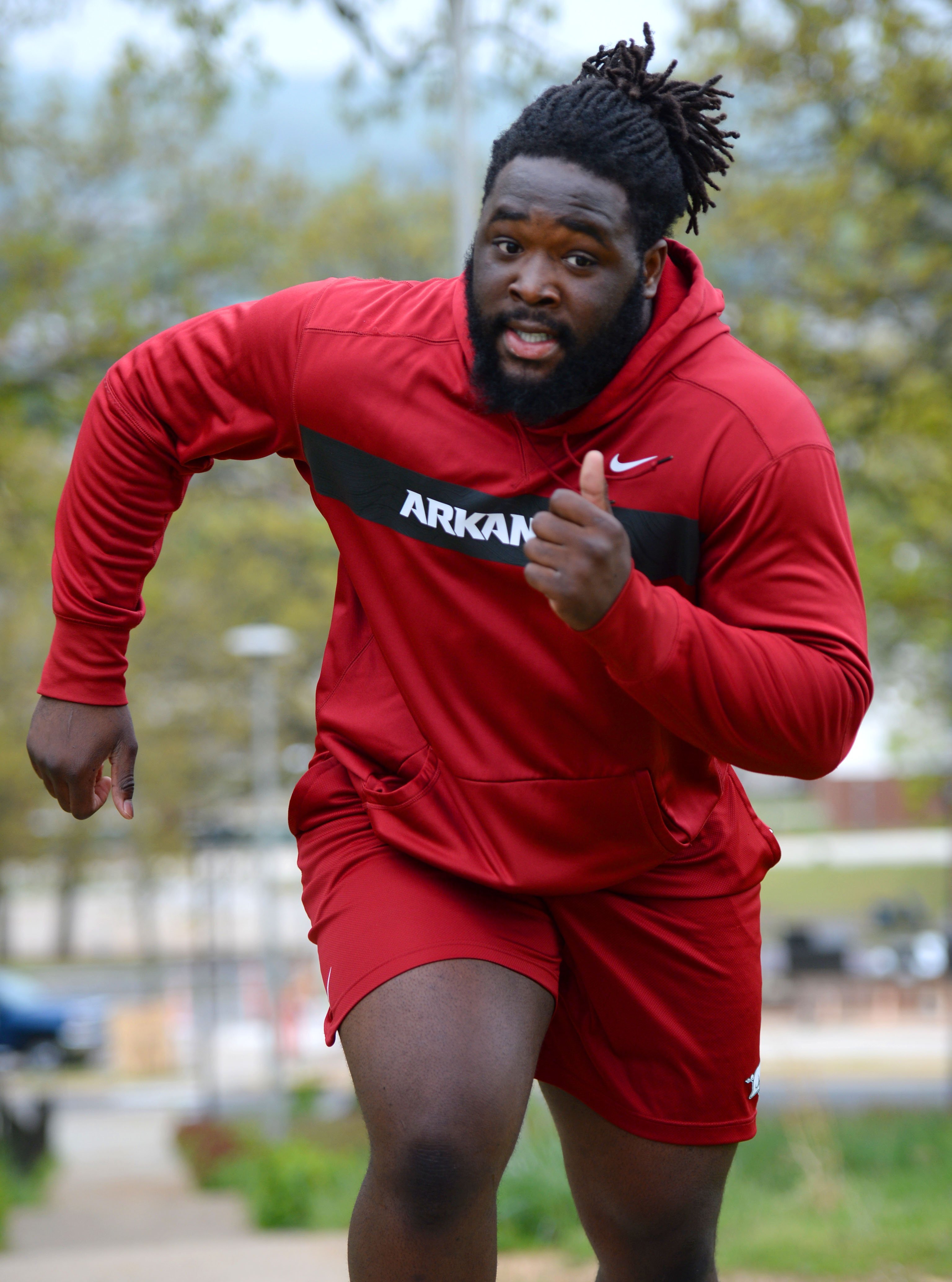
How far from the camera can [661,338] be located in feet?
7.90

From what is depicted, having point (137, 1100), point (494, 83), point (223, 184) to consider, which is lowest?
point (137, 1100)

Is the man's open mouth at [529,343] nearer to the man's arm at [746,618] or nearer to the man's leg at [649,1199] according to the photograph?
the man's arm at [746,618]

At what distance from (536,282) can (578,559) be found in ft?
1.78

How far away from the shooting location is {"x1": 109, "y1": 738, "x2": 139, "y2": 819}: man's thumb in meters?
2.72

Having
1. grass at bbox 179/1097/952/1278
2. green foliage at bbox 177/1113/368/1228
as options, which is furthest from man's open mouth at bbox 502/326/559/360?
green foliage at bbox 177/1113/368/1228

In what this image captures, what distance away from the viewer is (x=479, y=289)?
238 centimetres

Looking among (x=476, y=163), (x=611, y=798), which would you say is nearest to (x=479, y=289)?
(x=611, y=798)

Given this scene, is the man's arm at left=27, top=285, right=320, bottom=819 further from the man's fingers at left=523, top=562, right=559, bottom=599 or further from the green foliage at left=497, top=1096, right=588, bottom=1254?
the green foliage at left=497, top=1096, right=588, bottom=1254

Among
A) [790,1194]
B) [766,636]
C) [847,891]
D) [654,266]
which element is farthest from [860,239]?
[847,891]

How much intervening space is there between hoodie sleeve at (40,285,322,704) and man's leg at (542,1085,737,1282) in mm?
1151

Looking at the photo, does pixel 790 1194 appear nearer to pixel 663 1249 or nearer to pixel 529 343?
pixel 663 1249

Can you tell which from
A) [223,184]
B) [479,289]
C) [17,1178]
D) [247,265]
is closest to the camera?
[479,289]

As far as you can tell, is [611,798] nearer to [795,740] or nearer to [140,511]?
[795,740]

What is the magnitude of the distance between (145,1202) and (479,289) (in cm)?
1226
